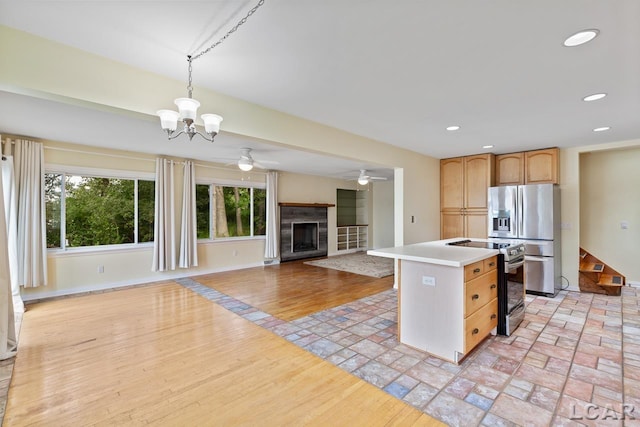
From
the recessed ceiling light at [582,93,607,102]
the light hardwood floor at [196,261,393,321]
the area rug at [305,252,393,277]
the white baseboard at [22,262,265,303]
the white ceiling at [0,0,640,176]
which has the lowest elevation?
the light hardwood floor at [196,261,393,321]

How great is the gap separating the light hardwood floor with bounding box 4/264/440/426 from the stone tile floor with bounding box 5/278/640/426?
6.7 inches

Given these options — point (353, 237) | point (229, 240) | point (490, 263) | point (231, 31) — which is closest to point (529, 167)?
point (490, 263)

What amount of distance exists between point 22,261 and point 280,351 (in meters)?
4.19

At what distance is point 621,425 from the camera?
1734mm

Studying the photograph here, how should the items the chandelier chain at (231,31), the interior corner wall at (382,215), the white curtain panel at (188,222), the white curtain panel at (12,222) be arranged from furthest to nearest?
the interior corner wall at (382,215) → the white curtain panel at (188,222) → the white curtain panel at (12,222) → the chandelier chain at (231,31)

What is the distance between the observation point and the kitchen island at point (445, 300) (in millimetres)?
2434

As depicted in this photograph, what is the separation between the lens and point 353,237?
9500mm

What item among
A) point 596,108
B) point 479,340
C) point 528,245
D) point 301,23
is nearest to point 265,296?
point 479,340

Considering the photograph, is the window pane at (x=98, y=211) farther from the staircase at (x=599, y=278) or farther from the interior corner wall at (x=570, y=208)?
the staircase at (x=599, y=278)

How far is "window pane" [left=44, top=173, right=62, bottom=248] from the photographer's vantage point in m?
4.58

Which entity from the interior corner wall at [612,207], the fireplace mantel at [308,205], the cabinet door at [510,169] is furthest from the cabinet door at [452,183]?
the fireplace mantel at [308,205]

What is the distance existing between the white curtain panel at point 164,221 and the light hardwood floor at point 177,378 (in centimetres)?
183

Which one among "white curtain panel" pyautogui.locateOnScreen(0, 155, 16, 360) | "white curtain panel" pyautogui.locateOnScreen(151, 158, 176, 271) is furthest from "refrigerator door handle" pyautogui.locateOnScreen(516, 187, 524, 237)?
"white curtain panel" pyautogui.locateOnScreen(0, 155, 16, 360)

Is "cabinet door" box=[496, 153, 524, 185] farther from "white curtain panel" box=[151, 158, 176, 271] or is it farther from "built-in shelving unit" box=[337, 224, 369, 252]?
"white curtain panel" box=[151, 158, 176, 271]
